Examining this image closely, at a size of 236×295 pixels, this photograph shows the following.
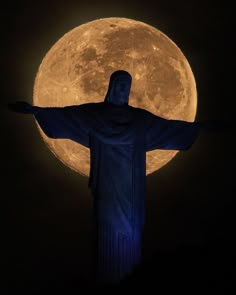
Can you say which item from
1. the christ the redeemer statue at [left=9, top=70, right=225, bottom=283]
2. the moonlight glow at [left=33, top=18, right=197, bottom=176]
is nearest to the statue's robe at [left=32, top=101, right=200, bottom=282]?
the christ the redeemer statue at [left=9, top=70, right=225, bottom=283]

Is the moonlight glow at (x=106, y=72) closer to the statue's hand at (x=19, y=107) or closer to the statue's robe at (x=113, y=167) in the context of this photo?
the statue's robe at (x=113, y=167)

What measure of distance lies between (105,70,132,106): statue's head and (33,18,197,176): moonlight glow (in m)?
0.38

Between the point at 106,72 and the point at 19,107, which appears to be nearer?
the point at 19,107

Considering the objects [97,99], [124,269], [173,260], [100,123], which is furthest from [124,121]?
[173,260]

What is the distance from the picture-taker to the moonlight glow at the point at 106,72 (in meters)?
5.23

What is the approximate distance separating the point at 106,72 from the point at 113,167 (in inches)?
33.7

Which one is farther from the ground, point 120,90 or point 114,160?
point 120,90

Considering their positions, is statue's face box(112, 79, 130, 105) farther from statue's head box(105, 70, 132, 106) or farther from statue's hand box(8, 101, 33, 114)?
statue's hand box(8, 101, 33, 114)

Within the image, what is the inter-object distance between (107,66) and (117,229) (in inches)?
50.2

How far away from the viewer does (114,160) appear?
4746 mm

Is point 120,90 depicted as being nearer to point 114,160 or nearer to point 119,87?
point 119,87

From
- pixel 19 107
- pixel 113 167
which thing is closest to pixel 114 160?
pixel 113 167

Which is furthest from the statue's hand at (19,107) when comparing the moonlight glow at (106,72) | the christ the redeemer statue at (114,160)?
the moonlight glow at (106,72)

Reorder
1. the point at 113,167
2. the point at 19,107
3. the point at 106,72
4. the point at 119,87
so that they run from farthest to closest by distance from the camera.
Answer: the point at 106,72, the point at 119,87, the point at 113,167, the point at 19,107
